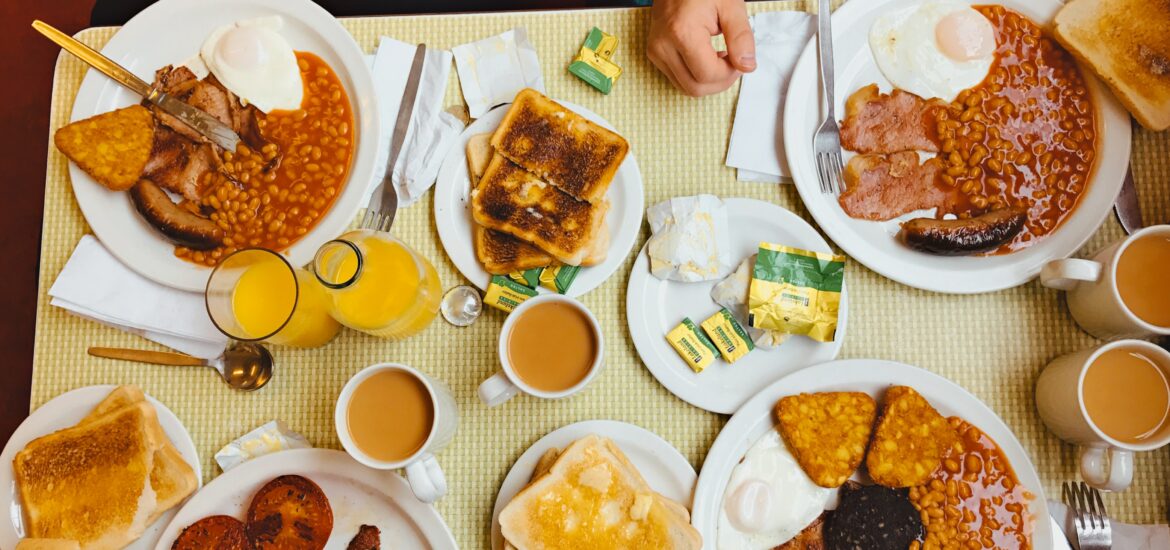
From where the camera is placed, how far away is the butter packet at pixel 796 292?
1.43 meters

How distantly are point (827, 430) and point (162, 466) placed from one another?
1.48 metres

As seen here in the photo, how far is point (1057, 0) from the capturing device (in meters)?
1.53

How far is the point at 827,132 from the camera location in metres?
1.53

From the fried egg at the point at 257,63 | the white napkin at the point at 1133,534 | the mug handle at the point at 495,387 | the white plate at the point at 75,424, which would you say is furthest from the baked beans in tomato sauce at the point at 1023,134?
the white plate at the point at 75,424

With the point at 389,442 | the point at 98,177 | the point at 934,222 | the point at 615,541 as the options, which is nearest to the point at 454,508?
the point at 389,442

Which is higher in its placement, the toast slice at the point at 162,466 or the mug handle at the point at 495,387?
the mug handle at the point at 495,387

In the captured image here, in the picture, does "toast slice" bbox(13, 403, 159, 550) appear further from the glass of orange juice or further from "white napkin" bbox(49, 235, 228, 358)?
the glass of orange juice

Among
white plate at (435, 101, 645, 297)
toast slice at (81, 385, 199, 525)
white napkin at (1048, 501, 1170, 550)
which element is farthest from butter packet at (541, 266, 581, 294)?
white napkin at (1048, 501, 1170, 550)

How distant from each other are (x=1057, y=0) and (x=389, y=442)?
71.2 inches

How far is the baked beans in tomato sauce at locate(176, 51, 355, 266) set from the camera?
5.12 ft

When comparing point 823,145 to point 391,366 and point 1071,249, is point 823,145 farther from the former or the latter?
point 391,366

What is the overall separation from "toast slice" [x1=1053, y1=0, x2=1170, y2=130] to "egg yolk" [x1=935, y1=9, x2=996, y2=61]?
138 mm

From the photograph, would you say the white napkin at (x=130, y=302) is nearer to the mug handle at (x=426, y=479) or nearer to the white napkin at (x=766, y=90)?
the mug handle at (x=426, y=479)

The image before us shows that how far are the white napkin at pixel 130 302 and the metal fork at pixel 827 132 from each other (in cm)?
145
